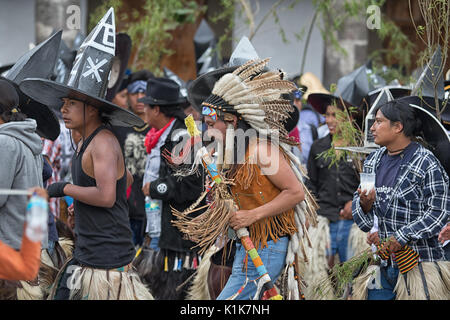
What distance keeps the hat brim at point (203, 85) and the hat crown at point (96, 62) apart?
686 millimetres

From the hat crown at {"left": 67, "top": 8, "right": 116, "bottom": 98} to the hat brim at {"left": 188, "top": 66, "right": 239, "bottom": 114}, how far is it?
69 centimetres

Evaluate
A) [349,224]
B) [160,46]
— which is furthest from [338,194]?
[160,46]

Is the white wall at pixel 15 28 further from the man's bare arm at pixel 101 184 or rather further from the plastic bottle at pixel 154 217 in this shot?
the man's bare arm at pixel 101 184

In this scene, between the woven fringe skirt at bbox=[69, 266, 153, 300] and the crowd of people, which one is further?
the woven fringe skirt at bbox=[69, 266, 153, 300]

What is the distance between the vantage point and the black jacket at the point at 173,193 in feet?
20.2

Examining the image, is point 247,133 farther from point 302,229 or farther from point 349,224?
point 349,224

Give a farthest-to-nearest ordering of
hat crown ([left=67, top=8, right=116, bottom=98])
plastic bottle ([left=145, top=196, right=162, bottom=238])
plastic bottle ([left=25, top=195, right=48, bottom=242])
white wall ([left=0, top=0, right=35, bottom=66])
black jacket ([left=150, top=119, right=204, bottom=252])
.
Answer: white wall ([left=0, top=0, right=35, bottom=66]) < plastic bottle ([left=145, top=196, right=162, bottom=238]) < black jacket ([left=150, top=119, right=204, bottom=252]) < hat crown ([left=67, top=8, right=116, bottom=98]) < plastic bottle ([left=25, top=195, right=48, bottom=242])

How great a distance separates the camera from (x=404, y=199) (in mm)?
4836

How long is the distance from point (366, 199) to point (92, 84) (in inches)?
79.1

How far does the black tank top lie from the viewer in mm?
4574

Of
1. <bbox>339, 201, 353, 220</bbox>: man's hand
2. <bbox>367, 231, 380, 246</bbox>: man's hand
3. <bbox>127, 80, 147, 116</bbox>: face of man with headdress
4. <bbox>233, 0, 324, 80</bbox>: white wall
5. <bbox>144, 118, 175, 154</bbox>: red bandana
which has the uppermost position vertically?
<bbox>233, 0, 324, 80</bbox>: white wall

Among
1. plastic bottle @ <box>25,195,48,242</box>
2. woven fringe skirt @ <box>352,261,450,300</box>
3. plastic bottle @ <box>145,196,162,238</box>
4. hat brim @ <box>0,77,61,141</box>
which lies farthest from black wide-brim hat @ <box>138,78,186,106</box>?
plastic bottle @ <box>25,195,48,242</box>

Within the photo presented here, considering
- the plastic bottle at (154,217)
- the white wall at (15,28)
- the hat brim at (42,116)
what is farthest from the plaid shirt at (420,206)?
the white wall at (15,28)

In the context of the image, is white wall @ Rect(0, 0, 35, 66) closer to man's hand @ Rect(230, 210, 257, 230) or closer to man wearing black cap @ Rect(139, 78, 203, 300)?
man wearing black cap @ Rect(139, 78, 203, 300)
